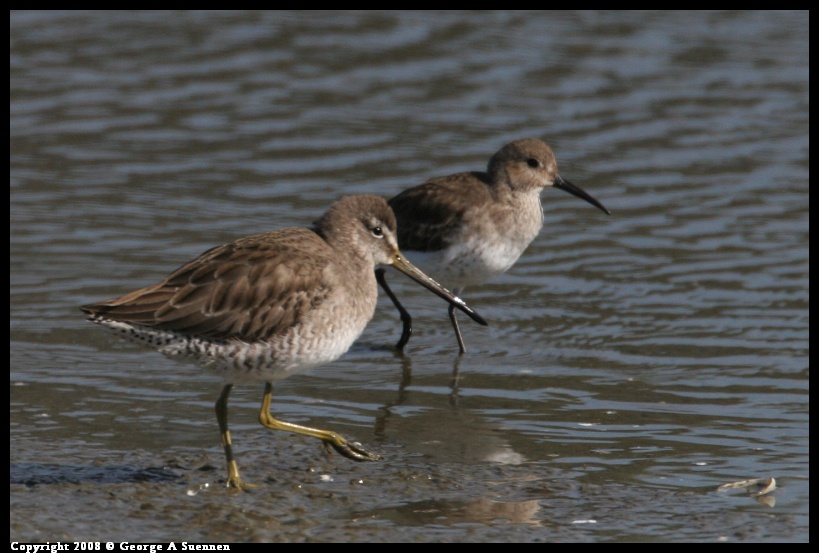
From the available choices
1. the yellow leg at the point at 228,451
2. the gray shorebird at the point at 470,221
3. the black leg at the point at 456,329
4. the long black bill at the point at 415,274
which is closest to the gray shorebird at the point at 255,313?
the yellow leg at the point at 228,451

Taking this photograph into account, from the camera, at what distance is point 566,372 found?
7.75 meters

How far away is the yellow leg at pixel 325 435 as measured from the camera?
6.16m

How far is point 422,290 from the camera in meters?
9.45

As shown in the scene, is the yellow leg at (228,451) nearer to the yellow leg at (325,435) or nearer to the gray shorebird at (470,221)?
the yellow leg at (325,435)

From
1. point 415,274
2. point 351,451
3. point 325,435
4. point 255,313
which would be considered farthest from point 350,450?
point 415,274

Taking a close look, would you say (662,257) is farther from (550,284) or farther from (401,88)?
(401,88)

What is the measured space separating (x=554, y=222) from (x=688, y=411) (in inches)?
146

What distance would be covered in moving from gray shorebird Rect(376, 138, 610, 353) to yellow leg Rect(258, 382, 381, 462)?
1.99m

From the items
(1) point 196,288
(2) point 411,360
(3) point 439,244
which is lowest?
(2) point 411,360

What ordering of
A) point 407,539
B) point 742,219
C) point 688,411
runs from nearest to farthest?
point 407,539, point 688,411, point 742,219

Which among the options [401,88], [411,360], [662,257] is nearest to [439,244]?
[411,360]

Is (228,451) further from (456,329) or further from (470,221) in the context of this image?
(470,221)

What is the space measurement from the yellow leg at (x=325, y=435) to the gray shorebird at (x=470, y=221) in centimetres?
199
